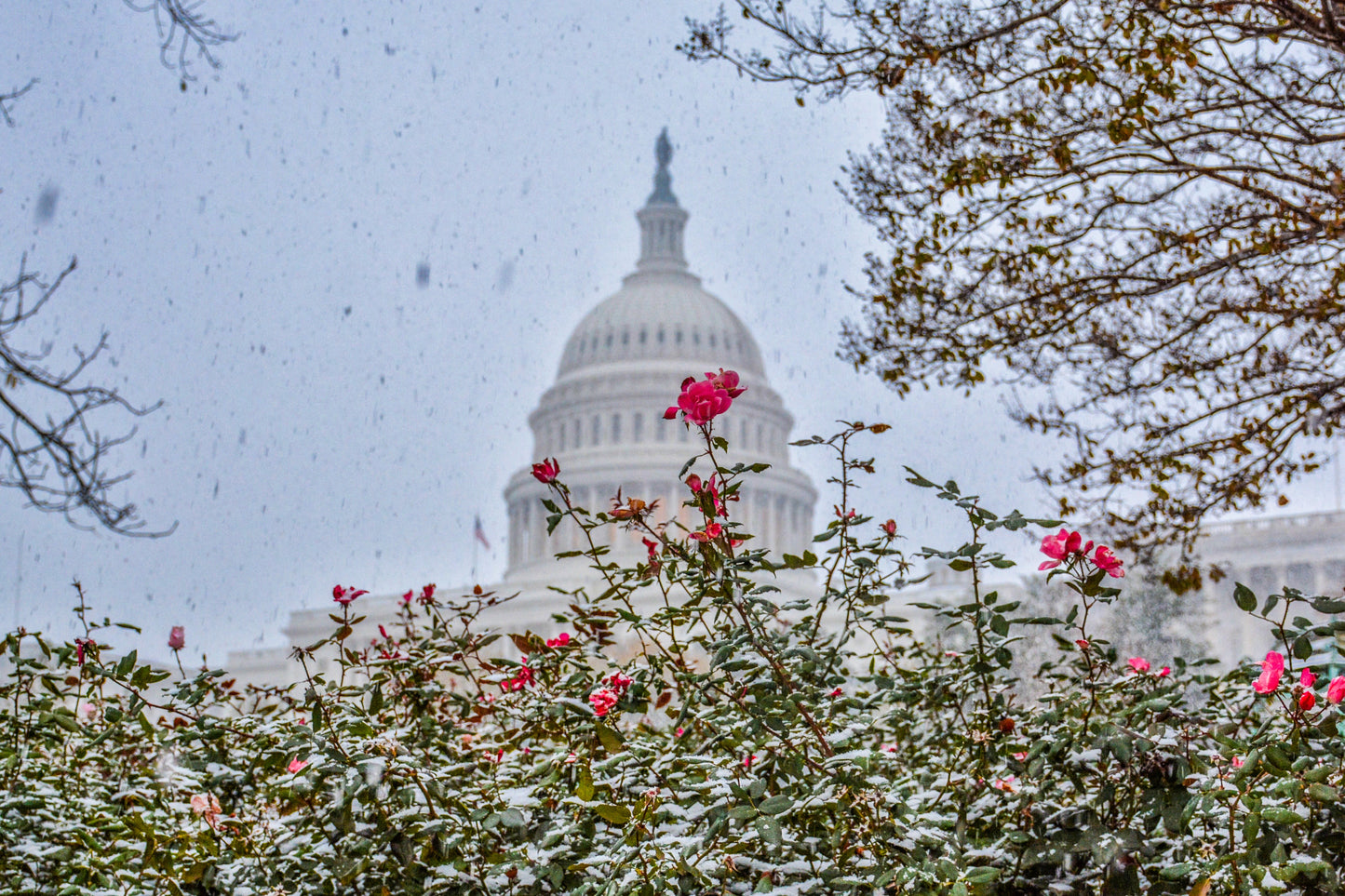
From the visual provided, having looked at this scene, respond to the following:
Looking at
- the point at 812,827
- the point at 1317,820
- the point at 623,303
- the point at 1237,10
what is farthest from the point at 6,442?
the point at 623,303

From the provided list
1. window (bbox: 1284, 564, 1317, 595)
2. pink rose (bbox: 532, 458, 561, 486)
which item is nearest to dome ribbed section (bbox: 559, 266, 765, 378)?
window (bbox: 1284, 564, 1317, 595)

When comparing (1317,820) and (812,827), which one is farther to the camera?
(812,827)

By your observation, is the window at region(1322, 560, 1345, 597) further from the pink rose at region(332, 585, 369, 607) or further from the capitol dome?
the pink rose at region(332, 585, 369, 607)

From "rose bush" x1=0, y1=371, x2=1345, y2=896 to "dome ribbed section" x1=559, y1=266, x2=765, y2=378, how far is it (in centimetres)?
6835

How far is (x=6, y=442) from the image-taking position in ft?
19.5

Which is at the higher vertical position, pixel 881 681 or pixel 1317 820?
pixel 881 681

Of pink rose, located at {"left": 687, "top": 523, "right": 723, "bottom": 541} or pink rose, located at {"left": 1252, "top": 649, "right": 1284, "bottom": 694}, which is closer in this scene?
pink rose, located at {"left": 1252, "top": 649, "right": 1284, "bottom": 694}

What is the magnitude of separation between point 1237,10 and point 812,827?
A: 5.15 metres

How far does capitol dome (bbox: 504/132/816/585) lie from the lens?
67062 millimetres

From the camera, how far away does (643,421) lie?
7031 cm

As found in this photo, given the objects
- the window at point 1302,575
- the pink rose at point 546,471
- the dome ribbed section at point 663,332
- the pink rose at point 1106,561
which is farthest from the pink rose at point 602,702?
the dome ribbed section at point 663,332

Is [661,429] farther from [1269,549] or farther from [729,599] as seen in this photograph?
[729,599]

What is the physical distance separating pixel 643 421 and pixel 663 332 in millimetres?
6826

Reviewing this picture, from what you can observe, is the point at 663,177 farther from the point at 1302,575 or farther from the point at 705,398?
the point at 705,398
